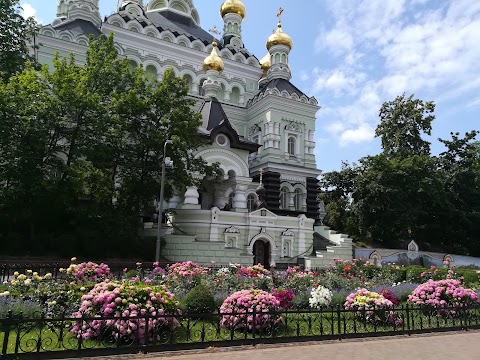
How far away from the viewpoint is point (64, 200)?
18.8m

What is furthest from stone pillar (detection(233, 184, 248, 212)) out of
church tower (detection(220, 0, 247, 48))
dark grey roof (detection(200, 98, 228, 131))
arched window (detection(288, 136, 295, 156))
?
church tower (detection(220, 0, 247, 48))

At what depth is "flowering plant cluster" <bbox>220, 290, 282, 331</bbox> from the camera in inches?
313

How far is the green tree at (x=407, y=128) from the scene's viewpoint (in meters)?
42.8

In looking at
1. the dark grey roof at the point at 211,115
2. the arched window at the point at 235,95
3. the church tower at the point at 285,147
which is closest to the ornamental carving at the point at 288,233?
the church tower at the point at 285,147

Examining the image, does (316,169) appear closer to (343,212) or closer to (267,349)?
(343,212)

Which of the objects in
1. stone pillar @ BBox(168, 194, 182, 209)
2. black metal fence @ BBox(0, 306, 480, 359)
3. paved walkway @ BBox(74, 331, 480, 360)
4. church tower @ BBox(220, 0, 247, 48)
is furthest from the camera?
church tower @ BBox(220, 0, 247, 48)

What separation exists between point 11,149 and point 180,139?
8.02 metres

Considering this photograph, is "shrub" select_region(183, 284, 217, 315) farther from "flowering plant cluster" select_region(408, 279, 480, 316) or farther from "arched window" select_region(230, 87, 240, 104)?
"arched window" select_region(230, 87, 240, 104)

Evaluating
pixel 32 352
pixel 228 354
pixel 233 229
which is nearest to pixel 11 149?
pixel 233 229

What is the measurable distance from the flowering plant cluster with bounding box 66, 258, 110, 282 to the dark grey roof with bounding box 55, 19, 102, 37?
25.5 m

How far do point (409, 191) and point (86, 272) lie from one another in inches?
1205

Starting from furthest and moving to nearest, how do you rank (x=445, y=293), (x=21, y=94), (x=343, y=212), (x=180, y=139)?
1. (x=343, y=212)
2. (x=180, y=139)
3. (x=21, y=94)
4. (x=445, y=293)

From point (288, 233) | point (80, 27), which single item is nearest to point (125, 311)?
point (288, 233)

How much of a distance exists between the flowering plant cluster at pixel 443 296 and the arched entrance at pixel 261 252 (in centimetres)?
1398
